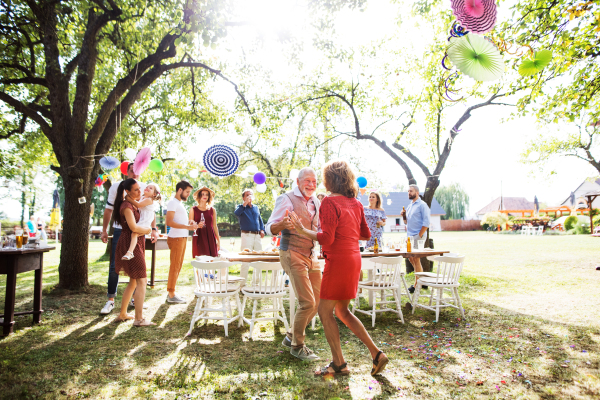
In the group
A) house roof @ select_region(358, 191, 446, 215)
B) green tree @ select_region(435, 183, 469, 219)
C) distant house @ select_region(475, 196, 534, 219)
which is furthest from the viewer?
distant house @ select_region(475, 196, 534, 219)

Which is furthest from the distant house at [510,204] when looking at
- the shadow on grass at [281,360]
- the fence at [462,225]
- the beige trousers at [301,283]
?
the beige trousers at [301,283]

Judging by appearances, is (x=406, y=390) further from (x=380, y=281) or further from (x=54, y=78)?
(x=54, y=78)

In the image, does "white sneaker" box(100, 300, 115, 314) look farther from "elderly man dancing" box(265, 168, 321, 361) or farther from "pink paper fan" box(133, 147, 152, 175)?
"elderly man dancing" box(265, 168, 321, 361)

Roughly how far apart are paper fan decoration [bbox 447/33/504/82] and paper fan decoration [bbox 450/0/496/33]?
20 cm

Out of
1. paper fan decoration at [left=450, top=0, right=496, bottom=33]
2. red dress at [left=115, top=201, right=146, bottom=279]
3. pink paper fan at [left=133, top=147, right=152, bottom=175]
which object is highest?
paper fan decoration at [left=450, top=0, right=496, bottom=33]

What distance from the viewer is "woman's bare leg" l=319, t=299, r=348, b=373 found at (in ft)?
9.05

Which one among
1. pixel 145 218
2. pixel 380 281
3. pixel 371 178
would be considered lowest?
pixel 380 281

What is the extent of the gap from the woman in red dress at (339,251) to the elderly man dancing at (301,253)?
1.10 feet

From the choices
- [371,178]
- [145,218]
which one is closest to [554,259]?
[371,178]

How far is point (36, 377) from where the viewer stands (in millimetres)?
2799

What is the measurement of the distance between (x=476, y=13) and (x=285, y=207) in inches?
84.0

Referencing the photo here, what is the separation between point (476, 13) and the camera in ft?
8.52

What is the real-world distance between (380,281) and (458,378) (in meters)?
1.80

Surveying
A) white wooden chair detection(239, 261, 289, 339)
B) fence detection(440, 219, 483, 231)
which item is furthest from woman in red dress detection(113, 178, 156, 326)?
fence detection(440, 219, 483, 231)
